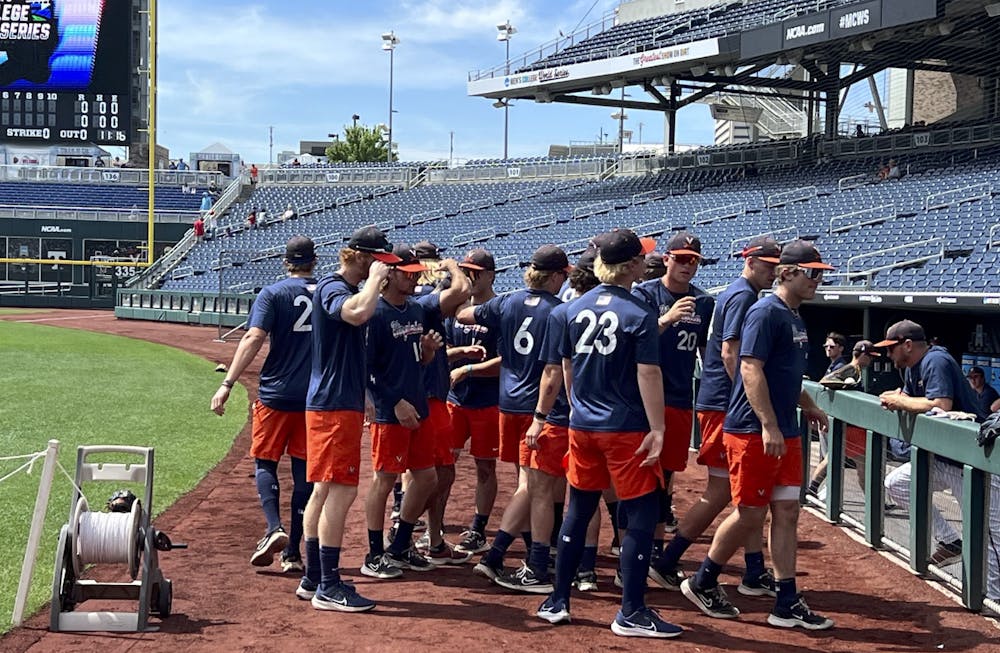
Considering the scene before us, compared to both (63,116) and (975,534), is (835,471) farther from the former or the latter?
(63,116)

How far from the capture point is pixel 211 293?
30906mm

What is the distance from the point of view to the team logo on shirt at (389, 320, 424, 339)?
19.6 ft

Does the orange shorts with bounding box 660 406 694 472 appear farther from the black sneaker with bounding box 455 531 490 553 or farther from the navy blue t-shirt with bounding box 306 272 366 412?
the navy blue t-shirt with bounding box 306 272 366 412

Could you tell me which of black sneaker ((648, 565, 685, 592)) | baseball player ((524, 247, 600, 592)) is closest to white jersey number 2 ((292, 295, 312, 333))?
baseball player ((524, 247, 600, 592))

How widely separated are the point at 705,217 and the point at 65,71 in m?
23.7

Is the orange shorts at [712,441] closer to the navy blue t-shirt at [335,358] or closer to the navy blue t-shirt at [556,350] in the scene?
the navy blue t-shirt at [556,350]

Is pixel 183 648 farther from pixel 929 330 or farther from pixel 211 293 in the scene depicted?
pixel 211 293

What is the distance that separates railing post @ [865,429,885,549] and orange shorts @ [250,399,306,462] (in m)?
3.74

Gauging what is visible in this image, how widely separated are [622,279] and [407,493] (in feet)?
6.40

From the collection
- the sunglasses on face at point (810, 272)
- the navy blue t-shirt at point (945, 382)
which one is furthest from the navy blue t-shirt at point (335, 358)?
the navy blue t-shirt at point (945, 382)

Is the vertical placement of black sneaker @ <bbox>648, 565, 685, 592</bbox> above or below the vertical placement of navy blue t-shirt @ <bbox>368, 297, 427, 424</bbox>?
below

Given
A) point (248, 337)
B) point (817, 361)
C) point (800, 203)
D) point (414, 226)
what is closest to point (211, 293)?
point (414, 226)

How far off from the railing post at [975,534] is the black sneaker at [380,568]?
3142 mm

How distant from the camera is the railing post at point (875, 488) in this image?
22.8ft
